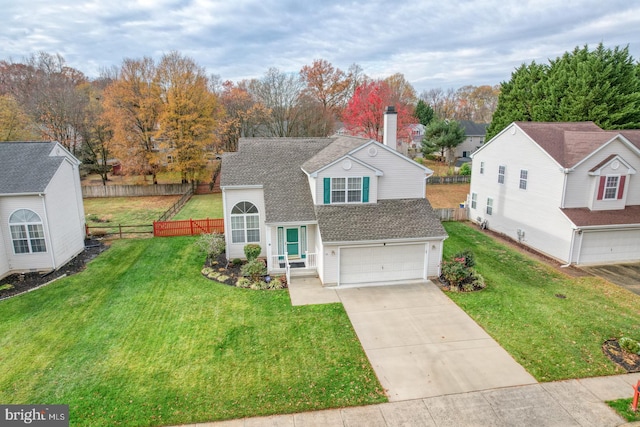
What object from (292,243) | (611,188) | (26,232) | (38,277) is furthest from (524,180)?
(26,232)

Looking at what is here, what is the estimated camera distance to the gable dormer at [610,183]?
1875 cm

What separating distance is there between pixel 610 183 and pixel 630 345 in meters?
10.9

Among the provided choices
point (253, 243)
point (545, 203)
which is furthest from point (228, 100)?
point (545, 203)

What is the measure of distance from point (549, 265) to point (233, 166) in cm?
1700

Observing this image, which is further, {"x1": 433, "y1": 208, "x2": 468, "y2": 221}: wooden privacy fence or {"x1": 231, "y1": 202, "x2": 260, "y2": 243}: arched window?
{"x1": 433, "y1": 208, "x2": 468, "y2": 221}: wooden privacy fence

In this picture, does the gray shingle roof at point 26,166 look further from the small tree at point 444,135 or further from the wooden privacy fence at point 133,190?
the small tree at point 444,135

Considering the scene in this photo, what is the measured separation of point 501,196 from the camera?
24016 mm

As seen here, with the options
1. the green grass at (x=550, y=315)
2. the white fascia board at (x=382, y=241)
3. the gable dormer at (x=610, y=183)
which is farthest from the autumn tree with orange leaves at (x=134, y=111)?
the gable dormer at (x=610, y=183)

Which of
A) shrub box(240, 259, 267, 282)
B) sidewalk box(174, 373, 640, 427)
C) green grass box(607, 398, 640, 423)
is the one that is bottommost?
sidewalk box(174, 373, 640, 427)

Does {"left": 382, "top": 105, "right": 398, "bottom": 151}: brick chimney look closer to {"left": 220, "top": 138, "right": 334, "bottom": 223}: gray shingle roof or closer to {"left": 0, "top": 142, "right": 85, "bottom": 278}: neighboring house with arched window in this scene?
{"left": 220, "top": 138, "right": 334, "bottom": 223}: gray shingle roof

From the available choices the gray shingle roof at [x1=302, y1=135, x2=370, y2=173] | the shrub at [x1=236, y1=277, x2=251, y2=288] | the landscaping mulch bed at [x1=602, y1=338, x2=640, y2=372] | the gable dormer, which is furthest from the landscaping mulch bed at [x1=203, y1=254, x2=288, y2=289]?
the gable dormer

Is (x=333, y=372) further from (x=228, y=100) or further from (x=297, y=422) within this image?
(x=228, y=100)

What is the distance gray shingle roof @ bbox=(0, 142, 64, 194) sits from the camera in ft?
55.1

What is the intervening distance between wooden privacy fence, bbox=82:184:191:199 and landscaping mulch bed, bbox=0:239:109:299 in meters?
18.5
